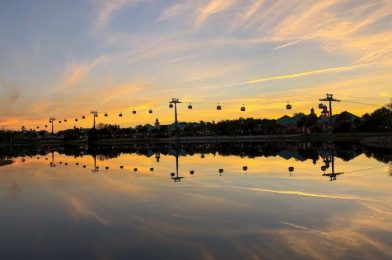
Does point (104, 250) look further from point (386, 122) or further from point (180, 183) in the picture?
point (386, 122)

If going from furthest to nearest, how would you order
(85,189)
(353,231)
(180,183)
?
(180,183)
(85,189)
(353,231)

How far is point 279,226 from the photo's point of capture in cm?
843

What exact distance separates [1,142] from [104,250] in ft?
468

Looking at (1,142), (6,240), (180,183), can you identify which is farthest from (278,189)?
(1,142)

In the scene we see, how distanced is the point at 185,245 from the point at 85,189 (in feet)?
31.2

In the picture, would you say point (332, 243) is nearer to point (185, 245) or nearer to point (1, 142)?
point (185, 245)

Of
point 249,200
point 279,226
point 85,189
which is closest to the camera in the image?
point 279,226

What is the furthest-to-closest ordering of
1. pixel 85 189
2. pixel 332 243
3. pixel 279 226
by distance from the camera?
pixel 85 189 < pixel 279 226 < pixel 332 243

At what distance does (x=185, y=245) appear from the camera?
23.5 feet

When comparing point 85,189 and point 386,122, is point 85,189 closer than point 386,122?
Yes

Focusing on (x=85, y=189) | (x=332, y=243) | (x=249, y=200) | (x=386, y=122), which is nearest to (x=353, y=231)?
(x=332, y=243)

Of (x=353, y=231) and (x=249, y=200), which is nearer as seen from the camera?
(x=353, y=231)

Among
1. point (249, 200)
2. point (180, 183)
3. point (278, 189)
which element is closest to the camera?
point (249, 200)

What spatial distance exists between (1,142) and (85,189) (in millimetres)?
133684
